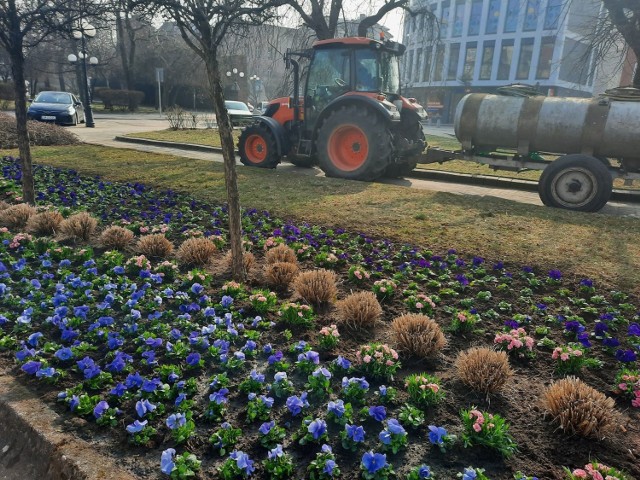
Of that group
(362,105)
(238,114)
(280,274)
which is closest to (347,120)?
(362,105)

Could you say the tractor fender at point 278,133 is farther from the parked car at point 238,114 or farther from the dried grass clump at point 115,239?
the parked car at point 238,114

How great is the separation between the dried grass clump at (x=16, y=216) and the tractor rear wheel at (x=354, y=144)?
19.4 ft

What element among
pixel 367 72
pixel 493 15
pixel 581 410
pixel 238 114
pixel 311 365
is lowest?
pixel 311 365

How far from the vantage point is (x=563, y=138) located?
26.7 ft

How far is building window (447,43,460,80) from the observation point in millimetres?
50375

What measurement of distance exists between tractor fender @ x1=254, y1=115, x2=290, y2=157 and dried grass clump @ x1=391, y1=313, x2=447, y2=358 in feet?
27.4

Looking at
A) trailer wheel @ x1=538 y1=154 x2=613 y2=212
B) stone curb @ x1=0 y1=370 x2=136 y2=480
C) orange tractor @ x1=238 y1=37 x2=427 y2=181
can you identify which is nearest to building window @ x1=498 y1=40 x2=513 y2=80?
orange tractor @ x1=238 y1=37 x2=427 y2=181

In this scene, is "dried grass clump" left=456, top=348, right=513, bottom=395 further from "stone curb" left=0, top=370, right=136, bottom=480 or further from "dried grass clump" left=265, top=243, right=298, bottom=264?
"dried grass clump" left=265, top=243, right=298, bottom=264

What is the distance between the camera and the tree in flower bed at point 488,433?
2166mm

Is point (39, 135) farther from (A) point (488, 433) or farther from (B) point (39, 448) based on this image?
(A) point (488, 433)

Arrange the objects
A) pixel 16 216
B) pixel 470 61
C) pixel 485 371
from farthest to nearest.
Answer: pixel 470 61
pixel 16 216
pixel 485 371

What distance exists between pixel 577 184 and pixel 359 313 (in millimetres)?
6098

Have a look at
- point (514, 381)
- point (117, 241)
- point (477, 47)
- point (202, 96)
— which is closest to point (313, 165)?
point (117, 241)

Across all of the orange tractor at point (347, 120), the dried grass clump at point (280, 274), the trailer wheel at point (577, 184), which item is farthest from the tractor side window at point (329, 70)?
the dried grass clump at point (280, 274)
